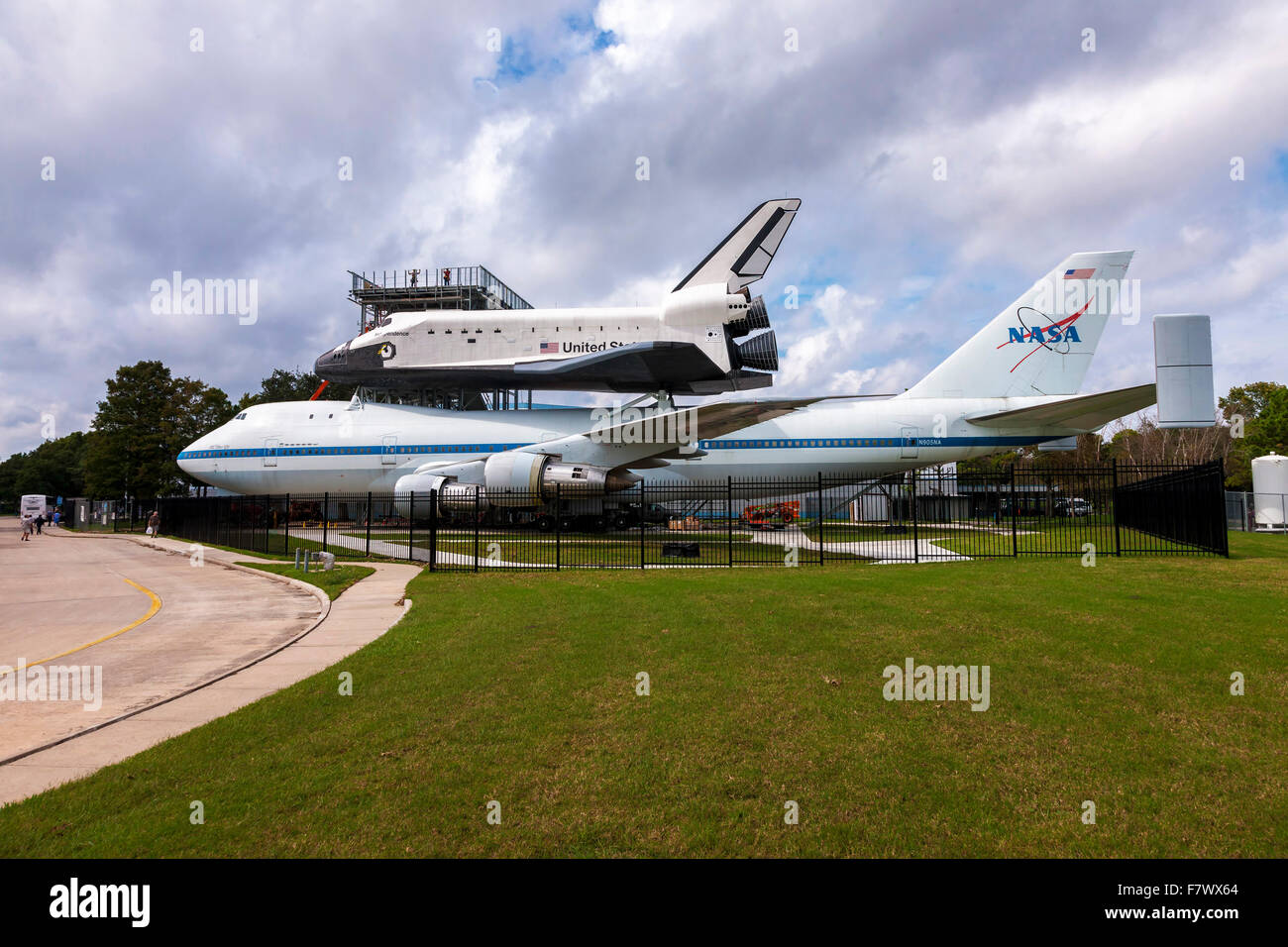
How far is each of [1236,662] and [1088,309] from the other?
22477 mm

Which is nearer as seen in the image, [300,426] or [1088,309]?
[1088,309]

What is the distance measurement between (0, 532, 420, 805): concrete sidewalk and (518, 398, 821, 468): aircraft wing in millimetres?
12034

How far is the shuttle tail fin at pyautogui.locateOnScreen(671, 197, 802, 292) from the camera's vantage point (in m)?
24.8

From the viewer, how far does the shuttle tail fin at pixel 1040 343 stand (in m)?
24.2

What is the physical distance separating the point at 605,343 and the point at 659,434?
5.74 m

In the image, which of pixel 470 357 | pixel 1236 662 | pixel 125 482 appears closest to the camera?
pixel 1236 662

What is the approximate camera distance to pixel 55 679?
7070 millimetres

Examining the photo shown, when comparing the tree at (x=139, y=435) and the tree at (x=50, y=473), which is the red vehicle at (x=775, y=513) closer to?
the tree at (x=139, y=435)

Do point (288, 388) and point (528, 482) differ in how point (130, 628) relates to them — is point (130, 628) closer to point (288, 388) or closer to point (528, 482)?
point (528, 482)

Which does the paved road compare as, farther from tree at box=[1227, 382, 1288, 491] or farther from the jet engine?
tree at box=[1227, 382, 1288, 491]

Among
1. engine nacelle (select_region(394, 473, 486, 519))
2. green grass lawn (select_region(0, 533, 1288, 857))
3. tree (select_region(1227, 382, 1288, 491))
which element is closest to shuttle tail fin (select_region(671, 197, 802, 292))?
engine nacelle (select_region(394, 473, 486, 519))

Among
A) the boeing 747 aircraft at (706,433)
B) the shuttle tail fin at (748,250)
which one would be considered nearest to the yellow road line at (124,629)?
the boeing 747 aircraft at (706,433)
